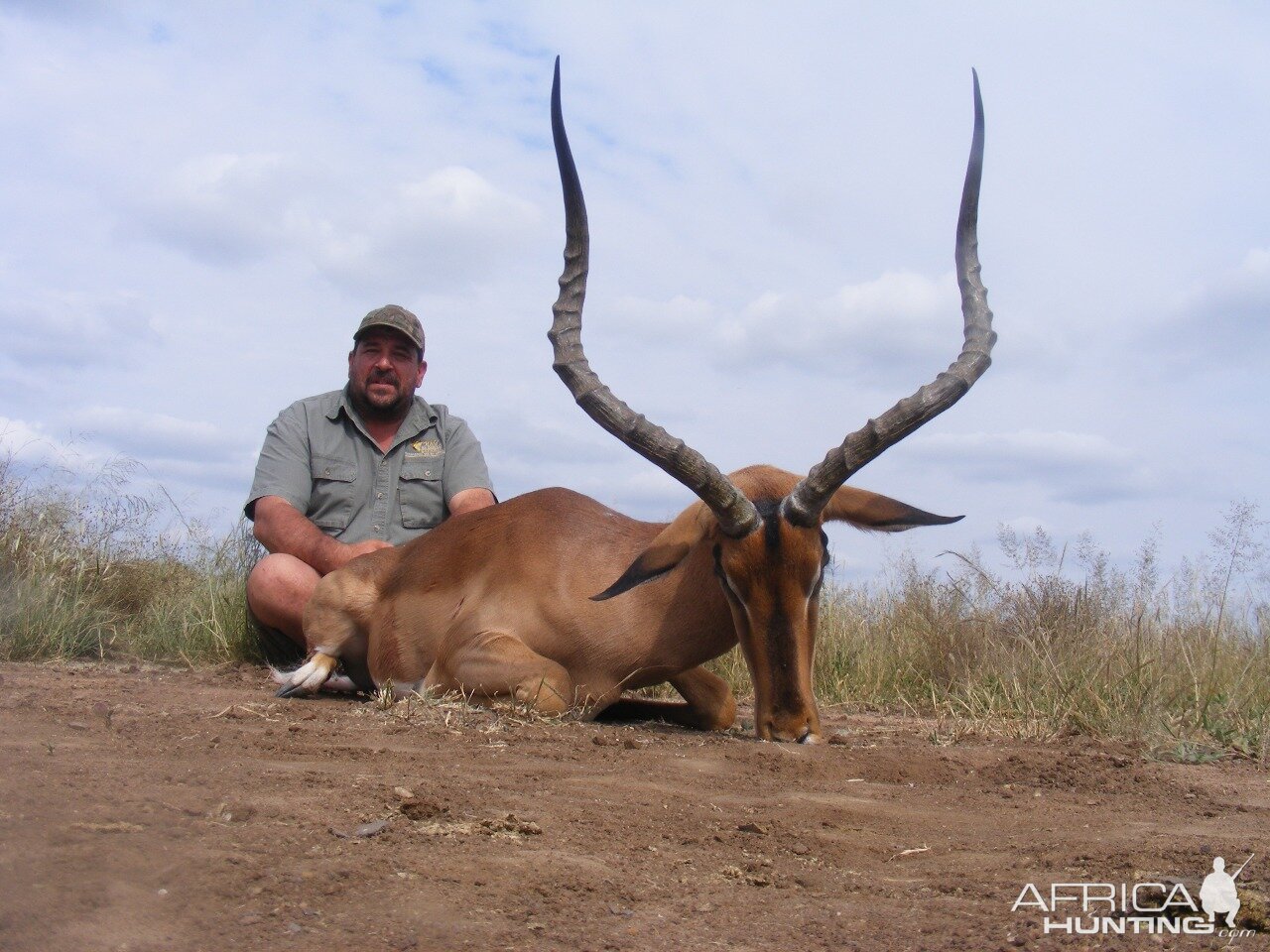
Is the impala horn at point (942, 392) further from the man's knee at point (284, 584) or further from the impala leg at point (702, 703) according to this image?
the man's knee at point (284, 584)

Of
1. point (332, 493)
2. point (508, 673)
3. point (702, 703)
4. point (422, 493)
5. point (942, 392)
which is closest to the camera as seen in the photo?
point (942, 392)

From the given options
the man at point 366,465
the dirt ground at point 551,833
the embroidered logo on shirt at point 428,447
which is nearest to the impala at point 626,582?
the dirt ground at point 551,833

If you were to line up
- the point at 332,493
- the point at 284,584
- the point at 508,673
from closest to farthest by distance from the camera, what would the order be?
the point at 508,673 → the point at 284,584 → the point at 332,493

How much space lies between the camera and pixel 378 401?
8742mm

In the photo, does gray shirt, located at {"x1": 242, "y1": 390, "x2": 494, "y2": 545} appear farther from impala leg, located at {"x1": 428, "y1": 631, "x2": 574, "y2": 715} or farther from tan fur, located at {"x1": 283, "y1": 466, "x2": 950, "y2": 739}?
impala leg, located at {"x1": 428, "y1": 631, "x2": 574, "y2": 715}

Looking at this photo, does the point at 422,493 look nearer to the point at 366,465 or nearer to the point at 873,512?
the point at 366,465

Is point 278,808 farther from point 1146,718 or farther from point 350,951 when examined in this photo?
point 1146,718

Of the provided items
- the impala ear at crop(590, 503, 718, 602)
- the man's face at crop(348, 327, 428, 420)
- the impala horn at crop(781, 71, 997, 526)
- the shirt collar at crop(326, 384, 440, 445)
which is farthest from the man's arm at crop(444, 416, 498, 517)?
the impala horn at crop(781, 71, 997, 526)

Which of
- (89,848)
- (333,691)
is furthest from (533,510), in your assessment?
(89,848)

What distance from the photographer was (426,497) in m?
8.95

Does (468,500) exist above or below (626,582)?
above

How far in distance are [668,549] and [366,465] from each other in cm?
360

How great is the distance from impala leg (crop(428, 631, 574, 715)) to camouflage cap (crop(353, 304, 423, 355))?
10.6 ft

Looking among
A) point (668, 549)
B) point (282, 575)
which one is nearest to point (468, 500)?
point (282, 575)
